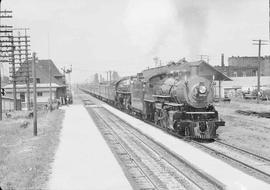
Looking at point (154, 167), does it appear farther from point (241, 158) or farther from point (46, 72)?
point (46, 72)

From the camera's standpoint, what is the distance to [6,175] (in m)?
12.1

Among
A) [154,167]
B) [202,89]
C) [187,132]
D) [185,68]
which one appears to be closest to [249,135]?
[187,132]

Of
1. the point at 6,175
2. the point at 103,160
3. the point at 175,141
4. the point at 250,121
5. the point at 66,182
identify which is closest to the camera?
the point at 66,182

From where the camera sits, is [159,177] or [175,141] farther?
[175,141]

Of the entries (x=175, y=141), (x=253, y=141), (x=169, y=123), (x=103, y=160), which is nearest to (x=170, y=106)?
(x=169, y=123)

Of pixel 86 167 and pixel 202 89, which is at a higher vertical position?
pixel 202 89

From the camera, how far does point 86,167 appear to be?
13141 millimetres

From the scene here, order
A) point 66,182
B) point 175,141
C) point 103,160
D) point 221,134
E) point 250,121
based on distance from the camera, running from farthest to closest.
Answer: point 250,121 → point 221,134 → point 175,141 → point 103,160 → point 66,182

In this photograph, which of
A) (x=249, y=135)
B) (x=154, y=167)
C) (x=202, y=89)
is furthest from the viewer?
(x=249, y=135)

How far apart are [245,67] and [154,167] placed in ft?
320

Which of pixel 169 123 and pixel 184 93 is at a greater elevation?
pixel 184 93

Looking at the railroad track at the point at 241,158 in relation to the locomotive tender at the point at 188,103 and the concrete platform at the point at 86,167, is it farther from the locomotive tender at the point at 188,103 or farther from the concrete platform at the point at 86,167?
the concrete platform at the point at 86,167

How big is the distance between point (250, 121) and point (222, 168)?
16.2 m

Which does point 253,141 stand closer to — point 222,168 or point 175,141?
point 175,141
